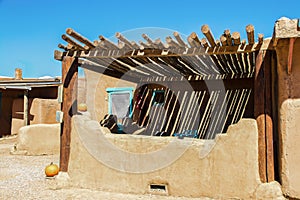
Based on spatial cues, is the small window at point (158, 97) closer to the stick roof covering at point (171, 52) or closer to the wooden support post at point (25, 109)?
the stick roof covering at point (171, 52)

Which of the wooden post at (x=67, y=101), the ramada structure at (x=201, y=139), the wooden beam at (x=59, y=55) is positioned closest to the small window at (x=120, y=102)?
the ramada structure at (x=201, y=139)

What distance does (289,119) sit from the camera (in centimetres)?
546

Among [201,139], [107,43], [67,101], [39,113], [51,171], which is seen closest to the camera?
[107,43]

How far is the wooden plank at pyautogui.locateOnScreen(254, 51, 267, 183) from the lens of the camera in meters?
5.78

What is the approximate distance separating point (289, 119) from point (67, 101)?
4617 millimetres

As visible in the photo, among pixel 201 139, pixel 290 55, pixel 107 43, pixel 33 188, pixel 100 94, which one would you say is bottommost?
pixel 33 188

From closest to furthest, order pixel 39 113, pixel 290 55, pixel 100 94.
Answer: pixel 290 55
pixel 100 94
pixel 39 113

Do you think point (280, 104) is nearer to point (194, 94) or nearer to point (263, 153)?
point (263, 153)

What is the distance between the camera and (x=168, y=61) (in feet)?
25.5

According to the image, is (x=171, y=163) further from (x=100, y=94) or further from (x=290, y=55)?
(x=100, y=94)

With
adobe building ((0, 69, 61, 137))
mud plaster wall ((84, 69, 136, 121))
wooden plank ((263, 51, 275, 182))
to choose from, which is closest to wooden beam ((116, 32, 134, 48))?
wooden plank ((263, 51, 275, 182))

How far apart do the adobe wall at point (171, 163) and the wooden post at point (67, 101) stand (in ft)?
0.58

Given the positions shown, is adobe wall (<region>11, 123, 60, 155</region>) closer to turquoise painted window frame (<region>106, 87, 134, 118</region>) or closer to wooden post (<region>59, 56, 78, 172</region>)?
turquoise painted window frame (<region>106, 87, 134, 118</region>)

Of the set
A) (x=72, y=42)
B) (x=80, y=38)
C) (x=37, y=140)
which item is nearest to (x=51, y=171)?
(x=72, y=42)
